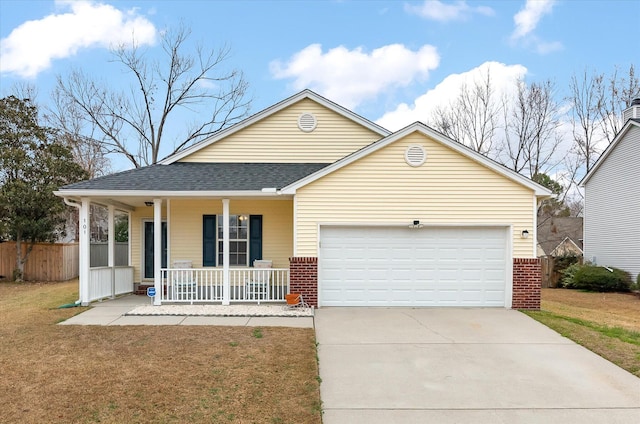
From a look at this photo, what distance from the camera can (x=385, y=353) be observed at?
6941mm

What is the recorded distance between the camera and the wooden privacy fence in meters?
17.7

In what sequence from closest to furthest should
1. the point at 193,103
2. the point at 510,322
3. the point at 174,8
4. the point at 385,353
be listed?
the point at 385,353, the point at 510,322, the point at 174,8, the point at 193,103

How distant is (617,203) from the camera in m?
18.7

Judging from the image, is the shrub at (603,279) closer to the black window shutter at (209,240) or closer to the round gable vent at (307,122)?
the round gable vent at (307,122)

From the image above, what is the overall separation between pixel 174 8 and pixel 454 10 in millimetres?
14471

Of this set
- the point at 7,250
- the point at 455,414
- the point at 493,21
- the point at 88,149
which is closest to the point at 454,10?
the point at 493,21

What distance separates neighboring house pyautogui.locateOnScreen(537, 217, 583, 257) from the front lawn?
15445 millimetres

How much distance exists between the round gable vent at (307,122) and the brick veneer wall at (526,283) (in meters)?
6.97

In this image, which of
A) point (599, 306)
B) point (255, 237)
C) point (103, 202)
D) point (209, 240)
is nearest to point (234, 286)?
point (255, 237)

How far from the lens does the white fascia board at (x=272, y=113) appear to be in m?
13.3

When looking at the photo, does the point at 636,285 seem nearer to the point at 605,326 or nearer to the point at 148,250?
the point at 605,326

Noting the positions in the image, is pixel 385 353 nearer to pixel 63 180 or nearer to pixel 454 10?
pixel 454 10

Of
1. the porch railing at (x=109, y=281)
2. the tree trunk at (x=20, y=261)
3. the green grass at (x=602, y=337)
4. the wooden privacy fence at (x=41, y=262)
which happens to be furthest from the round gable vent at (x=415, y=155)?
the tree trunk at (x=20, y=261)

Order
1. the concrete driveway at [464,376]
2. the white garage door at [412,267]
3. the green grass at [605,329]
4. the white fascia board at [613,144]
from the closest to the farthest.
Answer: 1. the concrete driveway at [464,376]
2. the green grass at [605,329]
3. the white garage door at [412,267]
4. the white fascia board at [613,144]
